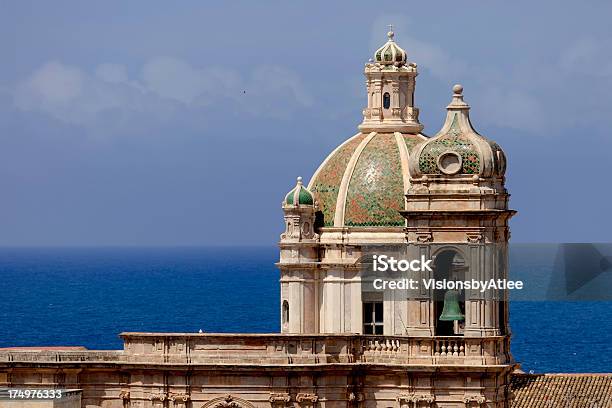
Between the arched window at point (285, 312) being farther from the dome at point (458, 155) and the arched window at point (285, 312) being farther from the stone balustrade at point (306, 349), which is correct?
the dome at point (458, 155)

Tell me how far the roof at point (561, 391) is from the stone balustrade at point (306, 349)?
9.38 m

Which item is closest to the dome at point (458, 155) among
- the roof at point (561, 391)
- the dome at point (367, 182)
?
the dome at point (367, 182)

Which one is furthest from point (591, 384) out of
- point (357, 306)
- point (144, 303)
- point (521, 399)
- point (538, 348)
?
point (144, 303)

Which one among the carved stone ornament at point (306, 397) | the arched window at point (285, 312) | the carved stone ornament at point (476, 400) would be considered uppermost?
the arched window at point (285, 312)

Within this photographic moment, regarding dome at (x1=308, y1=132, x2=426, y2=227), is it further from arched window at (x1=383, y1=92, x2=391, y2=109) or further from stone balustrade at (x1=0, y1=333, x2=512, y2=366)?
stone balustrade at (x1=0, y1=333, x2=512, y2=366)

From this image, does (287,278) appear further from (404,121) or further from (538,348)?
(538,348)

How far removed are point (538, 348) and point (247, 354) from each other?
78.5 metres

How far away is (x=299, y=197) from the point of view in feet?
224

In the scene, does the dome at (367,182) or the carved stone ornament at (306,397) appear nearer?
the carved stone ornament at (306,397)

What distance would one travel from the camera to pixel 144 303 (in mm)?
196875

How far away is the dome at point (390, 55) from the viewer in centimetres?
7062

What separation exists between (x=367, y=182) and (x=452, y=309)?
464 centimetres

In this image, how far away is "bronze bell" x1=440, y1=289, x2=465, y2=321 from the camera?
65.8 m

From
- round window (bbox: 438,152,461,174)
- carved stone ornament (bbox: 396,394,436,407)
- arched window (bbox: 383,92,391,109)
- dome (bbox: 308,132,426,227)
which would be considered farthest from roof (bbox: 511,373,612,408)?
round window (bbox: 438,152,461,174)
